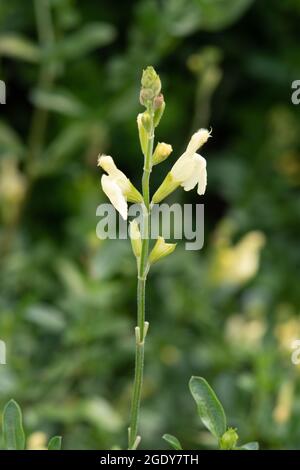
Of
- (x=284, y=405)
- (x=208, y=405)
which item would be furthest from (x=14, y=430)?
(x=284, y=405)

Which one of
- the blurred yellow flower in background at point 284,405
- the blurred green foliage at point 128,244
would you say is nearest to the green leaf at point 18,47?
the blurred green foliage at point 128,244

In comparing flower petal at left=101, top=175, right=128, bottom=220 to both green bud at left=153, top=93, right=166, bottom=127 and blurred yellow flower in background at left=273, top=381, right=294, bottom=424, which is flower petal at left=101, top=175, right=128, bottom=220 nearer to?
green bud at left=153, top=93, right=166, bottom=127

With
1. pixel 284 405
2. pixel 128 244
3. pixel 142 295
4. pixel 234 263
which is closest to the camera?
pixel 142 295

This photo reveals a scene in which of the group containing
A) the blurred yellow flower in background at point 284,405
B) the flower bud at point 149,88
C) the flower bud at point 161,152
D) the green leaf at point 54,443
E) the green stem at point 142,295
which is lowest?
the blurred yellow flower in background at point 284,405

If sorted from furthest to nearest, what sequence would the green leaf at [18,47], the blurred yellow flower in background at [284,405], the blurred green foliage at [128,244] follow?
the green leaf at [18,47], the blurred green foliage at [128,244], the blurred yellow flower in background at [284,405]

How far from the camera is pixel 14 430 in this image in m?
0.89

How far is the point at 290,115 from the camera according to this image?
2.44 meters

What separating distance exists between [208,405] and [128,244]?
0.91 m

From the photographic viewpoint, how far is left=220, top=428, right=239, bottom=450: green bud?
883mm

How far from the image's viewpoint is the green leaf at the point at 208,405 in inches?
34.8

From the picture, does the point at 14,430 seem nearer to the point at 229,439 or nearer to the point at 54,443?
the point at 54,443

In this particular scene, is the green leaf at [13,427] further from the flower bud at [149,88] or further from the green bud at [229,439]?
the flower bud at [149,88]

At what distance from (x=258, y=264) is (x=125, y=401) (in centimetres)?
54

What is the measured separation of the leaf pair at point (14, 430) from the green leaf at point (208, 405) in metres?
0.13
